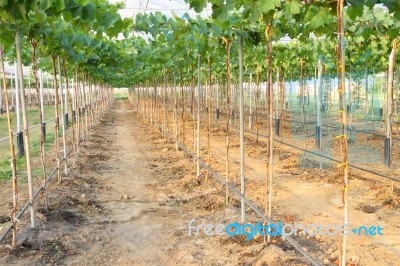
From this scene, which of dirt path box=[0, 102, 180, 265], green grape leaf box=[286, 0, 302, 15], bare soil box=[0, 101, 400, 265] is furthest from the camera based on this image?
dirt path box=[0, 102, 180, 265]

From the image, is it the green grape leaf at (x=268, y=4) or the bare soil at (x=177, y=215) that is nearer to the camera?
the green grape leaf at (x=268, y=4)

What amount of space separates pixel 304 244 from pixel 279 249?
796 mm

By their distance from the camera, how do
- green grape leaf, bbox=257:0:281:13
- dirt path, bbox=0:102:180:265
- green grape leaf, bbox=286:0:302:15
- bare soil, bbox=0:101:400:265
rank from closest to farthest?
green grape leaf, bbox=257:0:281:13
green grape leaf, bbox=286:0:302:15
bare soil, bbox=0:101:400:265
dirt path, bbox=0:102:180:265

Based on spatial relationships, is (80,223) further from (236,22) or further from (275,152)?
(275,152)

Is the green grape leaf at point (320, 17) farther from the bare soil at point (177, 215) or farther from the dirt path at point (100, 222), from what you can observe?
the dirt path at point (100, 222)

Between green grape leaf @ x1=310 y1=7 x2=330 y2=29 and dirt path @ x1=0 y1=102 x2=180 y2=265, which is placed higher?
green grape leaf @ x1=310 y1=7 x2=330 y2=29

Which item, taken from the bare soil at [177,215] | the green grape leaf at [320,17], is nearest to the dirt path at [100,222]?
the bare soil at [177,215]

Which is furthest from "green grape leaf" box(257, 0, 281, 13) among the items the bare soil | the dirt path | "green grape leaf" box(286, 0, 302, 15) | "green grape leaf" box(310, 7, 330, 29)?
the dirt path

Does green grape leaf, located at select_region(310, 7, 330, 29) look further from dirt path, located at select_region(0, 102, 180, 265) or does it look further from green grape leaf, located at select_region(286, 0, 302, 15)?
dirt path, located at select_region(0, 102, 180, 265)

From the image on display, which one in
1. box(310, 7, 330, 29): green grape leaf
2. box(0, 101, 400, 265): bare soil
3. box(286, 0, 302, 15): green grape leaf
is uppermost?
box(286, 0, 302, 15): green grape leaf

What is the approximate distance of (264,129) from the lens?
19.4 m

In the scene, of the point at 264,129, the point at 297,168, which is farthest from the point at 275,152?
the point at 264,129

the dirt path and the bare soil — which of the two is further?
the dirt path

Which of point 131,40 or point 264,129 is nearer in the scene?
point 131,40
